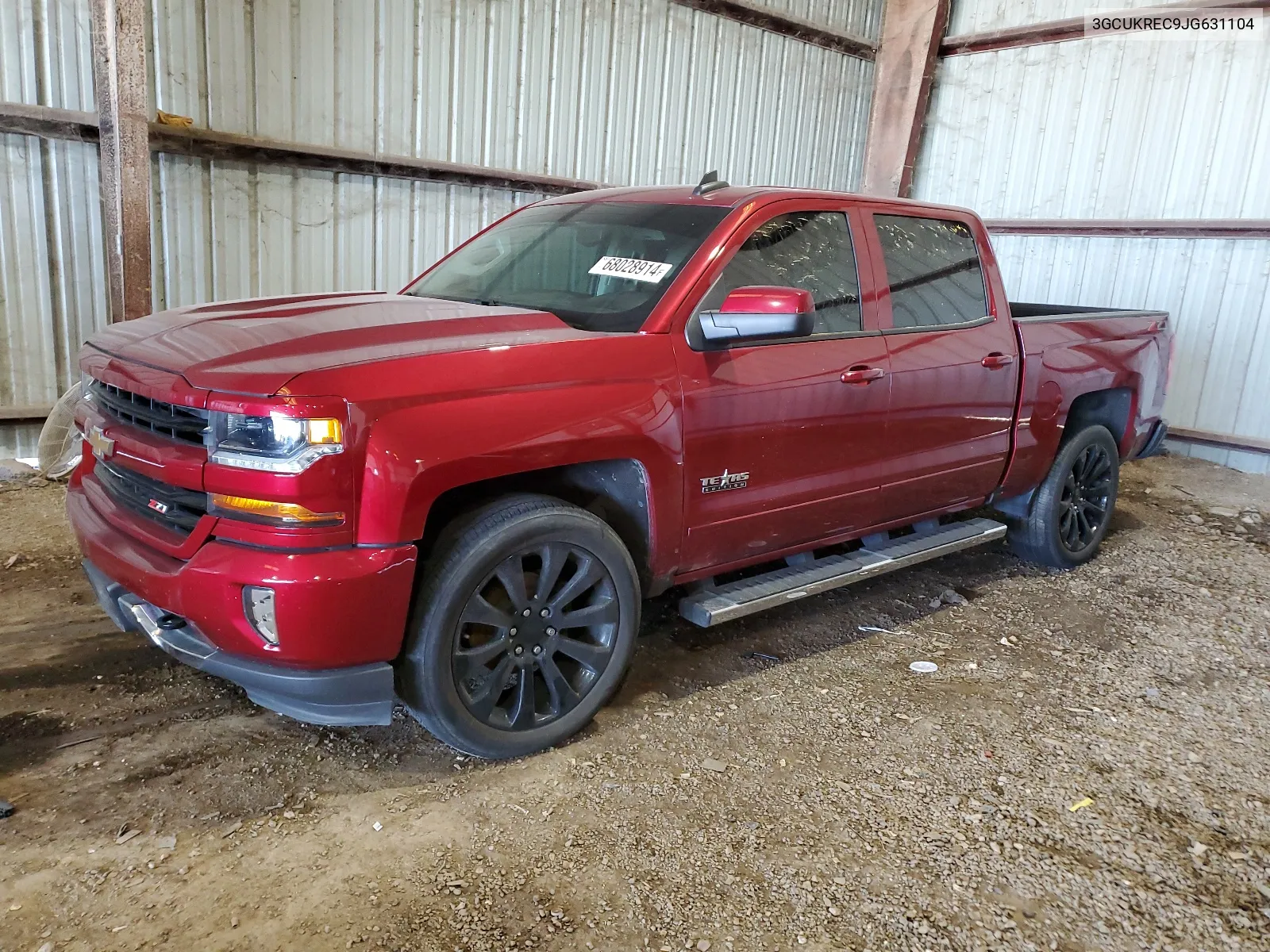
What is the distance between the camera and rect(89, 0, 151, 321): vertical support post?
208 inches

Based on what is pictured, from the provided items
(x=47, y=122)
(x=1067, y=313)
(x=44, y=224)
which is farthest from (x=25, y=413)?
(x=1067, y=313)

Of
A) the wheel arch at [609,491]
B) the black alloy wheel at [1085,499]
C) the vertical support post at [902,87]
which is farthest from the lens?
the vertical support post at [902,87]

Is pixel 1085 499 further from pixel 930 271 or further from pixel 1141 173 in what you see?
pixel 1141 173

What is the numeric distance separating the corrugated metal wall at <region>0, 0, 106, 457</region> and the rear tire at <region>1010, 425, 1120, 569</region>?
6.06m

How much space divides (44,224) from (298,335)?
4.40 m

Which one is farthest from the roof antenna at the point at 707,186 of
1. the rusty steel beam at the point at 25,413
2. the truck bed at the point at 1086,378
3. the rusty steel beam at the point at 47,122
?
the rusty steel beam at the point at 25,413

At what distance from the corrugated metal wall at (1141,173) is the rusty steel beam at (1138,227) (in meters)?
0.07

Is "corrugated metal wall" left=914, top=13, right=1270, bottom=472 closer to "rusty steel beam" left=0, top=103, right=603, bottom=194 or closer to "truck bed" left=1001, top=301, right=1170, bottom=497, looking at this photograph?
"truck bed" left=1001, top=301, right=1170, bottom=497

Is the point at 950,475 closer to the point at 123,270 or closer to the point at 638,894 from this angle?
the point at 638,894

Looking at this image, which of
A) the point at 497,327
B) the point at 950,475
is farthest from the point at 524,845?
the point at 950,475

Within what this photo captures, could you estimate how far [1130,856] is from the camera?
2.61m

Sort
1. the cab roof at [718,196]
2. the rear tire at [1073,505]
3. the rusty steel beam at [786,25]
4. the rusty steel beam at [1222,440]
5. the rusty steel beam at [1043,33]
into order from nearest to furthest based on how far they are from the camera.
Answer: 1. the cab roof at [718,196]
2. the rear tire at [1073,505]
3. the rusty steel beam at [1043,33]
4. the rusty steel beam at [1222,440]
5. the rusty steel beam at [786,25]

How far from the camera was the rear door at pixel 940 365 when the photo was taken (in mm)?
3812

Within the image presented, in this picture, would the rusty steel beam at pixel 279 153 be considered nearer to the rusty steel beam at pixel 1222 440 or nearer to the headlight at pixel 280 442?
the headlight at pixel 280 442
